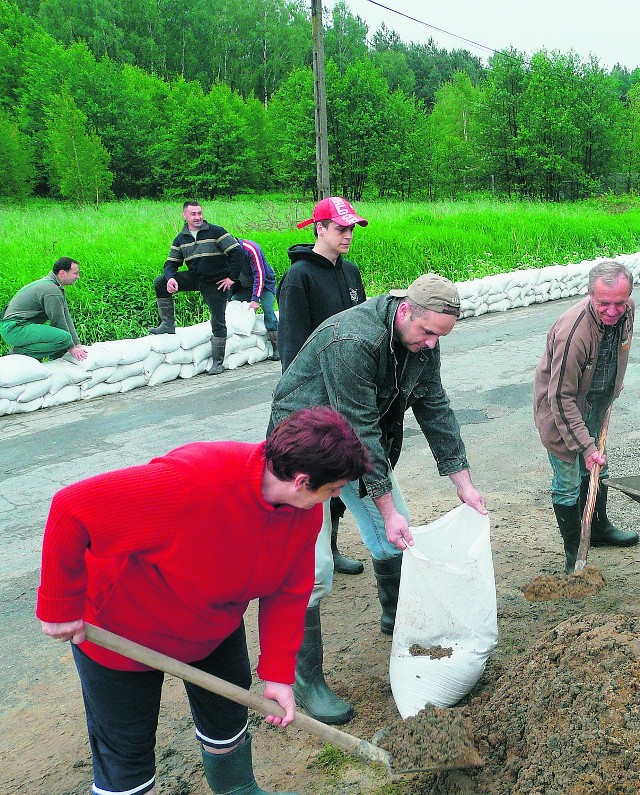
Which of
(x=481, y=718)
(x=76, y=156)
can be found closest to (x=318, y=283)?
(x=481, y=718)

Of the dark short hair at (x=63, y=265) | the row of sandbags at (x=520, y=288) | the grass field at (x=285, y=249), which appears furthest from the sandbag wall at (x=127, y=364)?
the row of sandbags at (x=520, y=288)

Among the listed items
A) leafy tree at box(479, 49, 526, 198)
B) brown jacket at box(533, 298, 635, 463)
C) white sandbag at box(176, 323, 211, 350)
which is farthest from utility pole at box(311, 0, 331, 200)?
leafy tree at box(479, 49, 526, 198)

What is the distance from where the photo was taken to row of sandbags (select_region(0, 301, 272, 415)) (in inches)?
271

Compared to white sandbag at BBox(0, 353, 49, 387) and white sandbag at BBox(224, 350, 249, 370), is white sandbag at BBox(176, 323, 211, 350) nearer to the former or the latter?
white sandbag at BBox(224, 350, 249, 370)

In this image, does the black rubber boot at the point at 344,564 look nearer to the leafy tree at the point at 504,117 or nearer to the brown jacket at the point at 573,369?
the brown jacket at the point at 573,369

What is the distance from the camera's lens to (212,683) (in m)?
1.90

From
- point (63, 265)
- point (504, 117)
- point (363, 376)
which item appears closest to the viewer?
point (363, 376)

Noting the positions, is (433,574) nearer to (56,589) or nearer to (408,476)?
(56,589)

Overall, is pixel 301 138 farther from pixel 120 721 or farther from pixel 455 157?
pixel 120 721

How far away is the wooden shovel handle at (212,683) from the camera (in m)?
1.75

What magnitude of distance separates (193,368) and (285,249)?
4.26 meters

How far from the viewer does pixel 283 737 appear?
2684 millimetres

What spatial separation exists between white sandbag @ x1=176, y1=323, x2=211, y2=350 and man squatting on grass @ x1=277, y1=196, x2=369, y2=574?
4499 mm

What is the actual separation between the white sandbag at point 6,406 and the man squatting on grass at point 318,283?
421 cm
